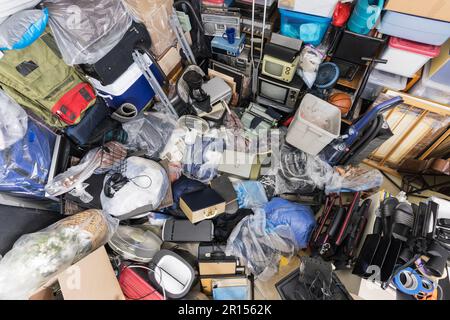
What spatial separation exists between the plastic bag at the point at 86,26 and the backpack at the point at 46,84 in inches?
4.8

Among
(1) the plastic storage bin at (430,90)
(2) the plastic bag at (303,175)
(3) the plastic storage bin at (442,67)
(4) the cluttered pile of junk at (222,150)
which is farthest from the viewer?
(2) the plastic bag at (303,175)

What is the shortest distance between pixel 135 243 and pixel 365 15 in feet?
6.52

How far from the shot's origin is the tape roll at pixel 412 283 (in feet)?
4.17

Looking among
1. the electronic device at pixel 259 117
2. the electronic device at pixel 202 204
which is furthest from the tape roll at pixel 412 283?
the electronic device at pixel 259 117

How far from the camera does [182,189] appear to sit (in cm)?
186

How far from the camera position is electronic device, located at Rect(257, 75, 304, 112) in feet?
6.55

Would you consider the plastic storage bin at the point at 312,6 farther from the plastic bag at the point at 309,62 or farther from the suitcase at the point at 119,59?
the suitcase at the point at 119,59

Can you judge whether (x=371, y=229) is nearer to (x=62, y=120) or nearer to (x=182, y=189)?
(x=182, y=189)

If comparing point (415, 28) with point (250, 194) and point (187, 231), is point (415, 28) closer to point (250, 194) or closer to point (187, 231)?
point (250, 194)

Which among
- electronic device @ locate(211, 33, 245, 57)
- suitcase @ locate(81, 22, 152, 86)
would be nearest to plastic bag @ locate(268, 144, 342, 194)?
electronic device @ locate(211, 33, 245, 57)

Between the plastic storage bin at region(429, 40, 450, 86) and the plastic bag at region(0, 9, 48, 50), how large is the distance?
222 centimetres

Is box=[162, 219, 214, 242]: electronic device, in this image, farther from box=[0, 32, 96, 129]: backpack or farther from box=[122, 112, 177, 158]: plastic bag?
box=[0, 32, 96, 129]: backpack

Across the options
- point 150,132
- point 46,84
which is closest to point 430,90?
point 150,132

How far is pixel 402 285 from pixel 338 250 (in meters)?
0.34
